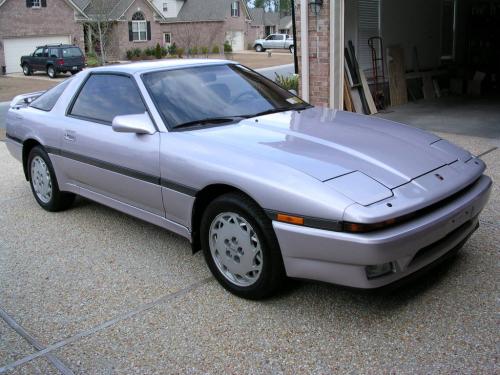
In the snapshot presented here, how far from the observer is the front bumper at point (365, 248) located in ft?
9.60

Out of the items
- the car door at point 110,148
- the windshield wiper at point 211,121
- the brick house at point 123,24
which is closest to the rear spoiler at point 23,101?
the car door at point 110,148

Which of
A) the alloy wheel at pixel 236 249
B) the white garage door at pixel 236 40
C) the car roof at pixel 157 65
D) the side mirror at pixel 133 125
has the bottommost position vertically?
the alloy wheel at pixel 236 249

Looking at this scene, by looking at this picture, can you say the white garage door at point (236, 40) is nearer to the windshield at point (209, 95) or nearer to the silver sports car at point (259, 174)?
the silver sports car at point (259, 174)

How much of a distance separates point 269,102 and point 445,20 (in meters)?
11.8

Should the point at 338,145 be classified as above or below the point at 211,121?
below

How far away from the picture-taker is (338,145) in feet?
11.9

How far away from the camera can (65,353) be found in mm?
3123

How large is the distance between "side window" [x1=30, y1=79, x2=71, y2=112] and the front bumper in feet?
10.5

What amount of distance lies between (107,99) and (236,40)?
5844 centimetres

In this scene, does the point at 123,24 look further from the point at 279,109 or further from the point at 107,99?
the point at 279,109

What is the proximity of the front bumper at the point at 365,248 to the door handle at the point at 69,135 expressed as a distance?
96.8 inches

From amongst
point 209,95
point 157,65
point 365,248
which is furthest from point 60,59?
point 365,248

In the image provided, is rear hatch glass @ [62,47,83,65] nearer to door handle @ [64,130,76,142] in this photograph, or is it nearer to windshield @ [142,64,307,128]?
door handle @ [64,130,76,142]

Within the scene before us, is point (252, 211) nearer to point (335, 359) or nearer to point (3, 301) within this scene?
point (335, 359)
